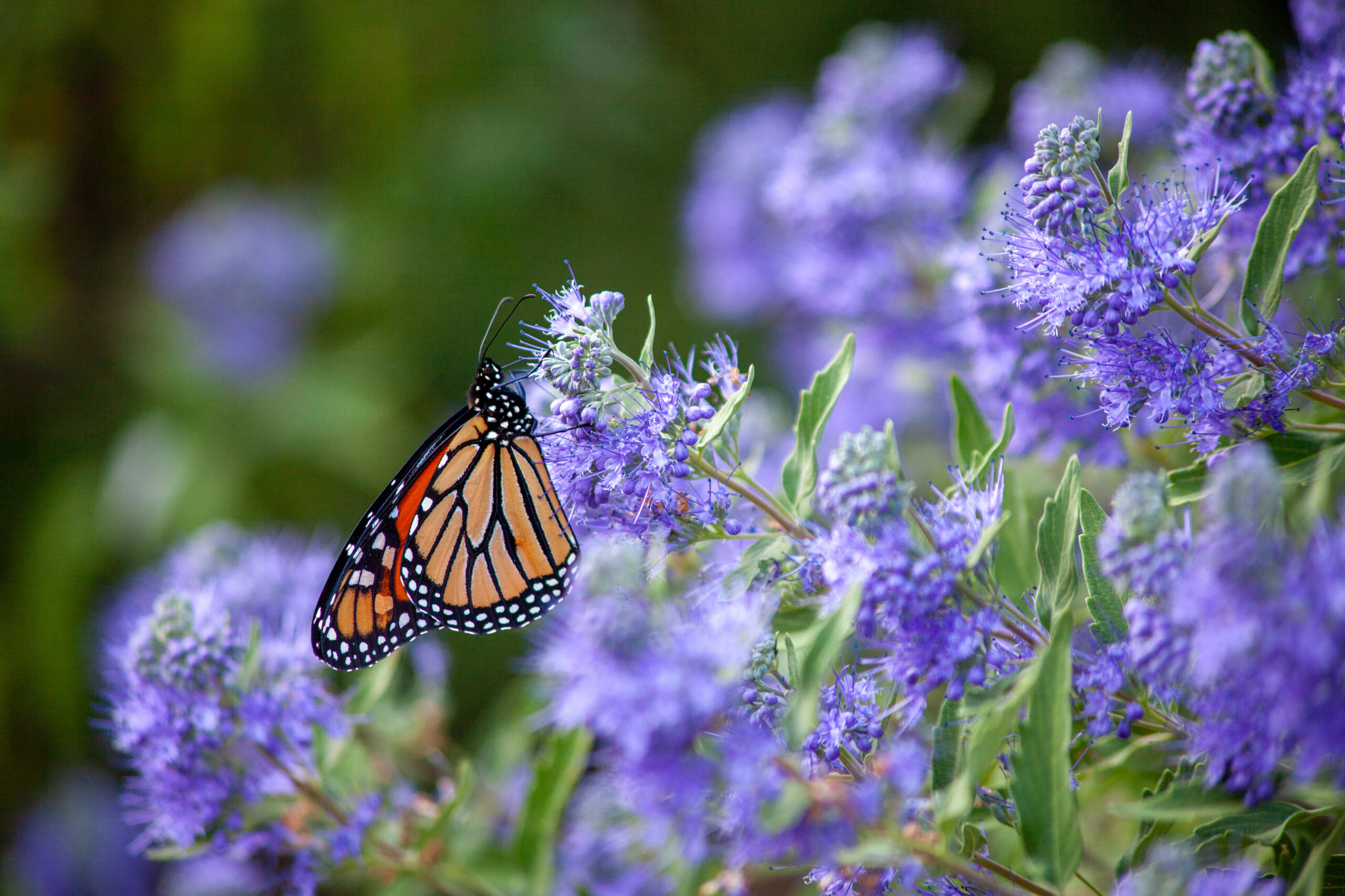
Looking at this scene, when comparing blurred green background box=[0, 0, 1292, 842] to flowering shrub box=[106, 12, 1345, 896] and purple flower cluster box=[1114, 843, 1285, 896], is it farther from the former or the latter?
purple flower cluster box=[1114, 843, 1285, 896]

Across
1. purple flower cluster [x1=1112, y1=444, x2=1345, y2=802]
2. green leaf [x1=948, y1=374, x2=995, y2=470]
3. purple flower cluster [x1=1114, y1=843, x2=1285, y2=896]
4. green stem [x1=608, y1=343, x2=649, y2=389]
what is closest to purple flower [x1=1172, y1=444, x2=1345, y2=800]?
purple flower cluster [x1=1112, y1=444, x2=1345, y2=802]

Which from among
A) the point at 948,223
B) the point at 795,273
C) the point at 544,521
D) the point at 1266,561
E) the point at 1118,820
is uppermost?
the point at 795,273

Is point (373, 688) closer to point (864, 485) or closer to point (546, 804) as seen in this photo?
point (546, 804)

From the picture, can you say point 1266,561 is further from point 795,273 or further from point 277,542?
point 277,542

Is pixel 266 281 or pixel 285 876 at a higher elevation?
pixel 266 281

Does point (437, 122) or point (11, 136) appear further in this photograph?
point (437, 122)

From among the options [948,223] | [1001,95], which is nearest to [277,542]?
[948,223]

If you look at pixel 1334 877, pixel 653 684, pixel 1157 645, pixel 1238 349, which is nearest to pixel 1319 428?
pixel 1238 349

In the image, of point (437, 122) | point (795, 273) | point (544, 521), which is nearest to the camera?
point (544, 521)
